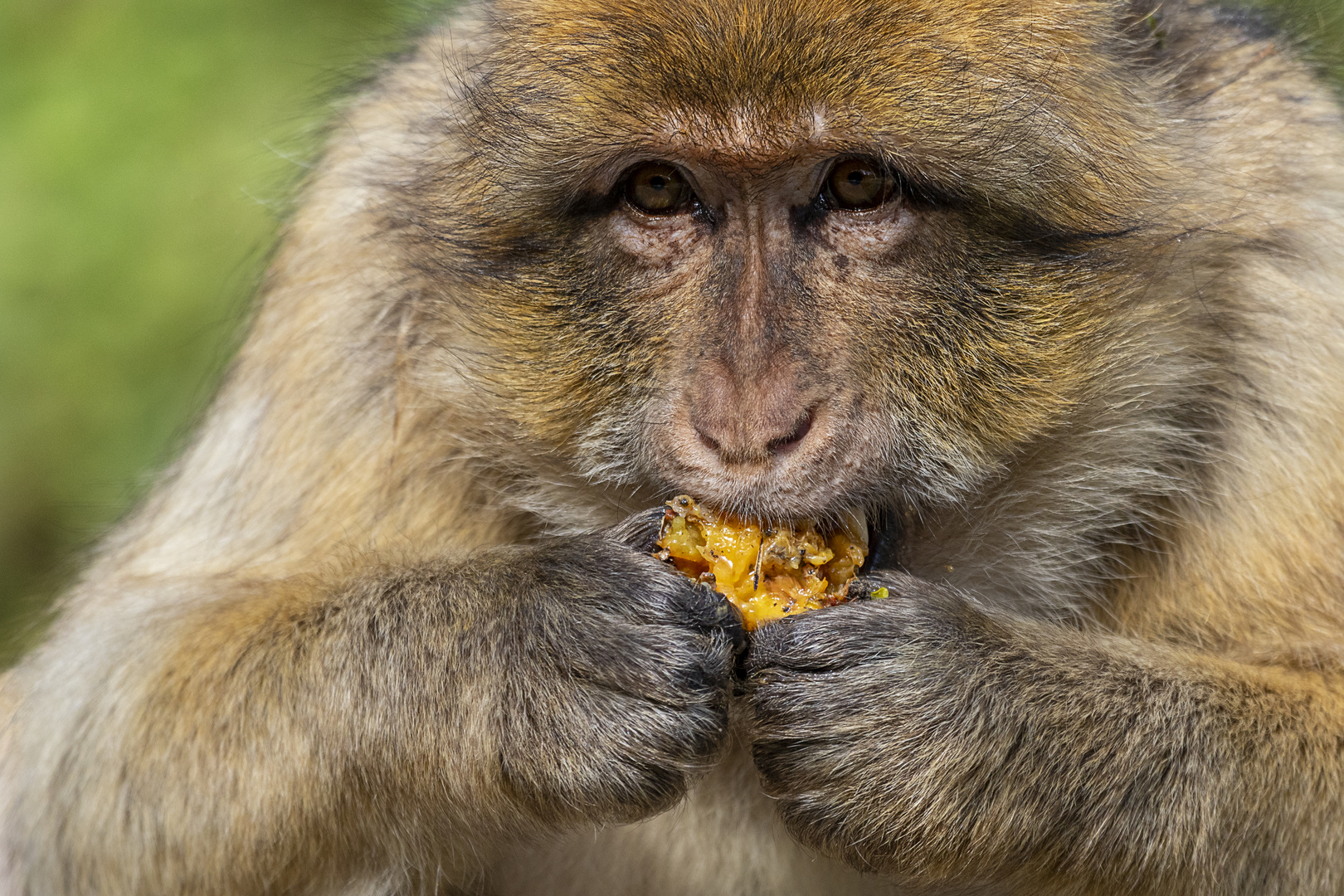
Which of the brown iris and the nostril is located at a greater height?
the brown iris

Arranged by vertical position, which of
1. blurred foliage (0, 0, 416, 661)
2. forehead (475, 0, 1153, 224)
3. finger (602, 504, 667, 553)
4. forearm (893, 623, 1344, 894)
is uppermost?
forehead (475, 0, 1153, 224)

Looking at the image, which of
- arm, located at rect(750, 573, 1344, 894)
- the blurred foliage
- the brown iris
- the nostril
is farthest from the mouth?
the blurred foliage

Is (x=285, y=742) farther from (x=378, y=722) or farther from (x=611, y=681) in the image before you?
(x=611, y=681)

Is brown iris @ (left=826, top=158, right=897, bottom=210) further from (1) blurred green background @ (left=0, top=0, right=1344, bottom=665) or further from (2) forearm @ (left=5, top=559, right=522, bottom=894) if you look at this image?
(1) blurred green background @ (left=0, top=0, right=1344, bottom=665)

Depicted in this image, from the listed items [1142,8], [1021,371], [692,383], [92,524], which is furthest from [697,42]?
[92,524]

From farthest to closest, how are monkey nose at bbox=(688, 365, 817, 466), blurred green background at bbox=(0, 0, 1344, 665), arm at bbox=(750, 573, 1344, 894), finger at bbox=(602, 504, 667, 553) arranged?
blurred green background at bbox=(0, 0, 1344, 665), finger at bbox=(602, 504, 667, 553), arm at bbox=(750, 573, 1344, 894), monkey nose at bbox=(688, 365, 817, 466)

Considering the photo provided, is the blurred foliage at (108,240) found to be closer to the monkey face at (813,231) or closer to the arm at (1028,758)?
the monkey face at (813,231)

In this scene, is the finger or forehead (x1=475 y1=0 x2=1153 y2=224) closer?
forehead (x1=475 y1=0 x2=1153 y2=224)

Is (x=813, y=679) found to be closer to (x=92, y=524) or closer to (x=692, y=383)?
(x=692, y=383)
